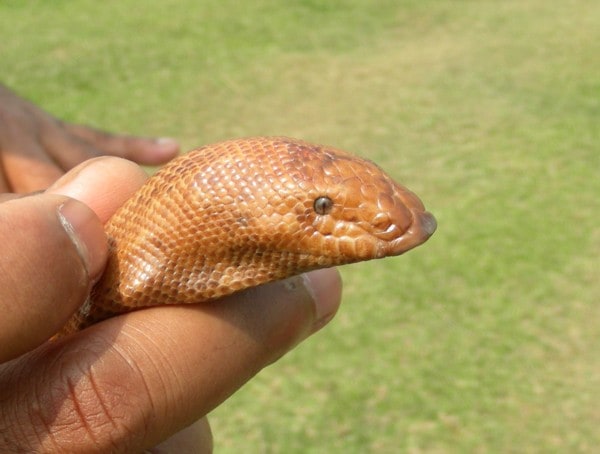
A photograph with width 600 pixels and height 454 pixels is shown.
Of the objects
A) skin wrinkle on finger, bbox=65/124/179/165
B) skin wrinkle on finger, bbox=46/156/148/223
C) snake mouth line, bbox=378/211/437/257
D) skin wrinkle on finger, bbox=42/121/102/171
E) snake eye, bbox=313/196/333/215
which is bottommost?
skin wrinkle on finger, bbox=65/124/179/165

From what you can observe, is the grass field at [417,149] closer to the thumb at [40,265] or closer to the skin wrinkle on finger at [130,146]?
the skin wrinkle on finger at [130,146]

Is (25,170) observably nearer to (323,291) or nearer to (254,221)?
(323,291)

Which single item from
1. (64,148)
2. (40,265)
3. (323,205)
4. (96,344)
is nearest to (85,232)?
(40,265)

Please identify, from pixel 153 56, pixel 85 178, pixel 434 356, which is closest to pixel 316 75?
pixel 153 56

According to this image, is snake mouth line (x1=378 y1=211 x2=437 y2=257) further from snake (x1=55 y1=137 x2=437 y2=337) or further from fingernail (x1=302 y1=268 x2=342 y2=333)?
fingernail (x1=302 y1=268 x2=342 y2=333)

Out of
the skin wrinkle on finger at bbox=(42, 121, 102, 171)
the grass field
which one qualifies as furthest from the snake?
the grass field
